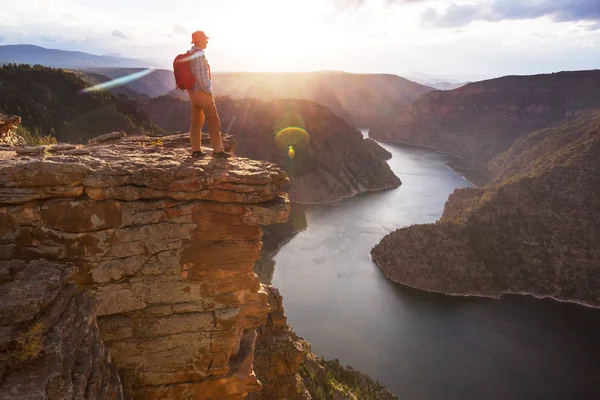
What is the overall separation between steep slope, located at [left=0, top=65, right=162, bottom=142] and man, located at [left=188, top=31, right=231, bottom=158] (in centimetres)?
5054

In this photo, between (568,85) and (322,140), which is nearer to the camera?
(322,140)

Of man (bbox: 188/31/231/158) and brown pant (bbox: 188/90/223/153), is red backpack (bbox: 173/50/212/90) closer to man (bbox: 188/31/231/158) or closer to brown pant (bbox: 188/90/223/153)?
man (bbox: 188/31/231/158)

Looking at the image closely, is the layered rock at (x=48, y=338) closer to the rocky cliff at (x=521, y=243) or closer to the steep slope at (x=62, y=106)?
the rocky cliff at (x=521, y=243)

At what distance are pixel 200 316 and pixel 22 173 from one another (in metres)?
4.91

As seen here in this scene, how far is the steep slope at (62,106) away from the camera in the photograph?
5634 cm

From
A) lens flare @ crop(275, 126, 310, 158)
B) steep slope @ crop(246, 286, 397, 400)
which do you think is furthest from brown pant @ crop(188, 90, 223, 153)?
lens flare @ crop(275, 126, 310, 158)

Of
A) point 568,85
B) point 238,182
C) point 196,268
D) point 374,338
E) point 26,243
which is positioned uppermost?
point 568,85

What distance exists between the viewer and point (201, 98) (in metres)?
10.3

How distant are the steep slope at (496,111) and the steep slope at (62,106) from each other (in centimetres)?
11628

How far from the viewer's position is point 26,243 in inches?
308

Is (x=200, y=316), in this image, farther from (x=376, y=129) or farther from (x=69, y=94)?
(x=376, y=129)

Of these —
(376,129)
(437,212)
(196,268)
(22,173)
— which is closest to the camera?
(22,173)

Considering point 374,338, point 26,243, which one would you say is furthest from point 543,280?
point 26,243

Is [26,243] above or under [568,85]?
under
